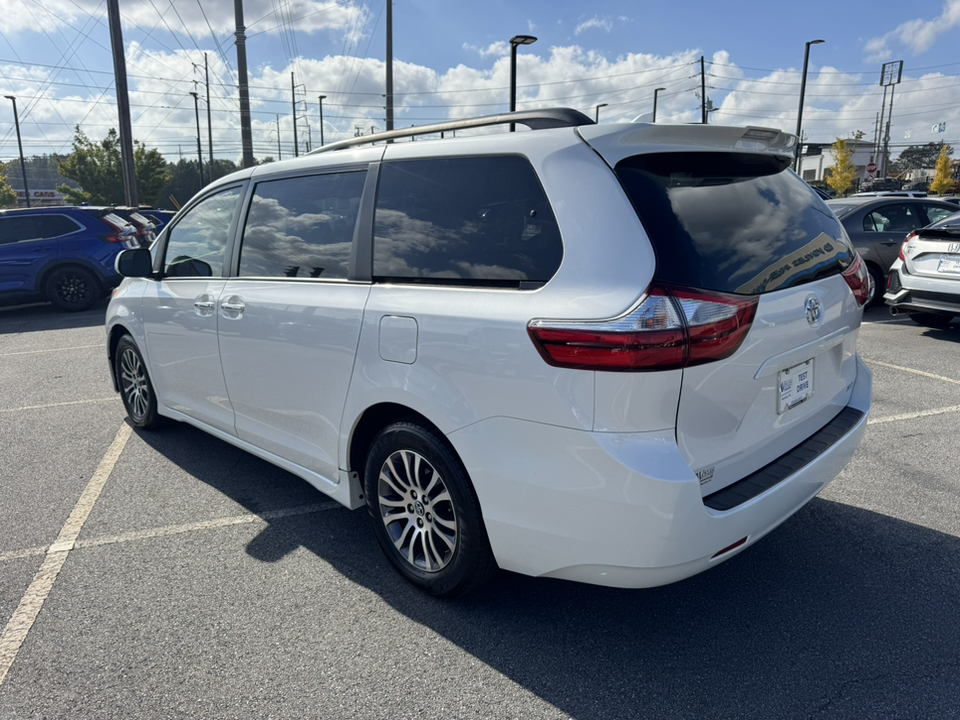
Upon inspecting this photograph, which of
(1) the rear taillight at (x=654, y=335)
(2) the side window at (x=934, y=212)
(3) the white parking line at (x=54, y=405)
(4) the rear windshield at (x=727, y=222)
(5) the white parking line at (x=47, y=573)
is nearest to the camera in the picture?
(1) the rear taillight at (x=654, y=335)

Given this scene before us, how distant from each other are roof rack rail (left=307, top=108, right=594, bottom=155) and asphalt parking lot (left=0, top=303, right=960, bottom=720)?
6.19 feet

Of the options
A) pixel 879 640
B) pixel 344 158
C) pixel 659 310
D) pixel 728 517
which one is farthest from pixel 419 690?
pixel 344 158

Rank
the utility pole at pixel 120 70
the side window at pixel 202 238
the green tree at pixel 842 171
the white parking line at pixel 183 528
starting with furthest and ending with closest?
the green tree at pixel 842 171, the utility pole at pixel 120 70, the side window at pixel 202 238, the white parking line at pixel 183 528

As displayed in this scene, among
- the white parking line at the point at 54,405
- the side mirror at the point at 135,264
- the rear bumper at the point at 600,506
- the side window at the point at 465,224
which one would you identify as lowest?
the white parking line at the point at 54,405

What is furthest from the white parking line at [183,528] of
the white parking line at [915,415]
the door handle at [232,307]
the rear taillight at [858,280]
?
the white parking line at [915,415]

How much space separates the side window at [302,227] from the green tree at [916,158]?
382ft

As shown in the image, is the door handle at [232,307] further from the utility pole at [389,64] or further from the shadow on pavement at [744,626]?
the utility pole at [389,64]

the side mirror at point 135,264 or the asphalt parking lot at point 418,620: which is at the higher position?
the side mirror at point 135,264

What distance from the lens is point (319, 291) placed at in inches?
122

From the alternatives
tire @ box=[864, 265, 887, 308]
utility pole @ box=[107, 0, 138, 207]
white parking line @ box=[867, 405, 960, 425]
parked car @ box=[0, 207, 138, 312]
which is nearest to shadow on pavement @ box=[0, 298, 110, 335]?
parked car @ box=[0, 207, 138, 312]

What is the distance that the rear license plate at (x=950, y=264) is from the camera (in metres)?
7.09

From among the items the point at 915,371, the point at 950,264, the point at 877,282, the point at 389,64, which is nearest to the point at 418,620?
the point at 915,371

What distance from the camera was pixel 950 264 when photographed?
7.15 meters

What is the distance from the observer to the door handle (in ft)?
11.5
